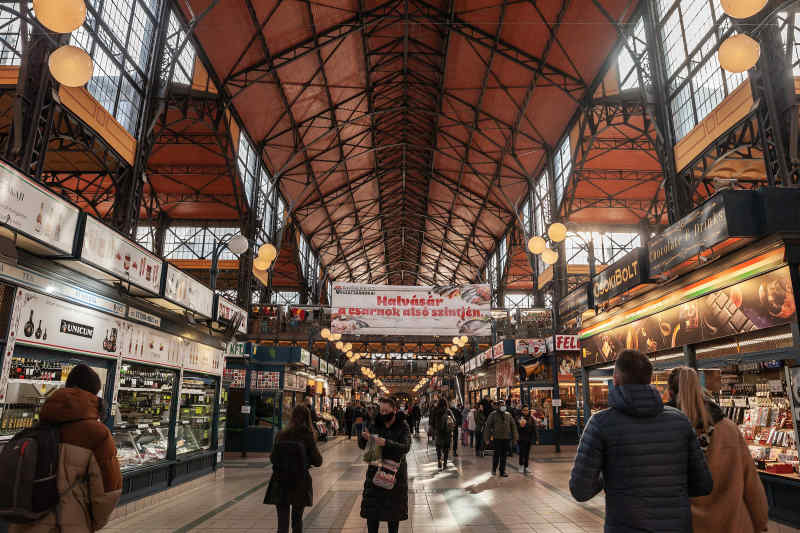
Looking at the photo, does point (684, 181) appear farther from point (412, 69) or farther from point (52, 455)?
point (52, 455)

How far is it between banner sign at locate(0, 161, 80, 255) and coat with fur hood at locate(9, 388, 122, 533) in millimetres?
3015

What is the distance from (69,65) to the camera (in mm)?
4980

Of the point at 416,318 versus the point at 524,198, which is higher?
the point at 524,198

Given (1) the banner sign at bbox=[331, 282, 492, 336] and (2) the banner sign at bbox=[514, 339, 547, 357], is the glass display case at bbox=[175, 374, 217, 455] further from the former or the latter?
(2) the banner sign at bbox=[514, 339, 547, 357]

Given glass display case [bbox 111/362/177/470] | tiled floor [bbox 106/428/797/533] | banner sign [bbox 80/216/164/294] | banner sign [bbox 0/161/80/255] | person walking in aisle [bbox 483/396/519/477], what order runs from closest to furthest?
banner sign [bbox 0/161/80/255] < banner sign [bbox 80/216/164/294] < tiled floor [bbox 106/428/797/533] < glass display case [bbox 111/362/177/470] < person walking in aisle [bbox 483/396/519/477]

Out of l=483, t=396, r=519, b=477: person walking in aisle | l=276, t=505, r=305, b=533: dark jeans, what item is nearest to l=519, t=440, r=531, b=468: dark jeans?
l=483, t=396, r=519, b=477: person walking in aisle

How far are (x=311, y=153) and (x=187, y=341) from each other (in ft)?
50.2

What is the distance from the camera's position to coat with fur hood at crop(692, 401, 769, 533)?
9.57 ft

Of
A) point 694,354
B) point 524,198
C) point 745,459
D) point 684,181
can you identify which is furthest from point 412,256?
point 745,459

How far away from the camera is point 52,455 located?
287 centimetres

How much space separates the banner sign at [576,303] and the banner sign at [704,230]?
3128 millimetres

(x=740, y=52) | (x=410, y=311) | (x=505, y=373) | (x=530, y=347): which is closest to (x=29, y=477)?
(x=740, y=52)

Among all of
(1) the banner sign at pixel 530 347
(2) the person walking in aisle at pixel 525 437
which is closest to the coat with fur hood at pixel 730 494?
(2) the person walking in aisle at pixel 525 437

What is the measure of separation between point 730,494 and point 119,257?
741 cm
